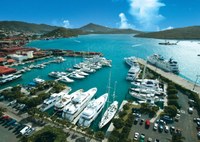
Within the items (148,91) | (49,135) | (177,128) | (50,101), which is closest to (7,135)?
(49,135)

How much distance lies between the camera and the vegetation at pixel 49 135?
26384 mm

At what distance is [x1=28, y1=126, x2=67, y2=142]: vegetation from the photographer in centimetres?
2638

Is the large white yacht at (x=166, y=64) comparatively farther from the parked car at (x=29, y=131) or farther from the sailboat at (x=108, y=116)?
the parked car at (x=29, y=131)

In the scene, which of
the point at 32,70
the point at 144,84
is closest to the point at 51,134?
the point at 144,84

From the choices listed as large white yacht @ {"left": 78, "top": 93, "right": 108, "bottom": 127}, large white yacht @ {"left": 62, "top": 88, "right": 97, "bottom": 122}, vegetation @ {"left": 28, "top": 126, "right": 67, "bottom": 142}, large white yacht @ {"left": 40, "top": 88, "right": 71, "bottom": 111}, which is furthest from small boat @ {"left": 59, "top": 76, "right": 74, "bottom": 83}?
vegetation @ {"left": 28, "top": 126, "right": 67, "bottom": 142}

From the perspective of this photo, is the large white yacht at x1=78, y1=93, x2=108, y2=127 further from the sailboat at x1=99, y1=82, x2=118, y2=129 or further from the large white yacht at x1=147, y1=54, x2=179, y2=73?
the large white yacht at x1=147, y1=54, x2=179, y2=73

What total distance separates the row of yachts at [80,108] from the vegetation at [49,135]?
5.59m

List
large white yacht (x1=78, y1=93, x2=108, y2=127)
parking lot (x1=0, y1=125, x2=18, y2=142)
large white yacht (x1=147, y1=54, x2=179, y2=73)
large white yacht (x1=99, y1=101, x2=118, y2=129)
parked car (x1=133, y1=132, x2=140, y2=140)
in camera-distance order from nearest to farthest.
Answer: parking lot (x1=0, y1=125, x2=18, y2=142) < parked car (x1=133, y1=132, x2=140, y2=140) < large white yacht (x1=78, y1=93, x2=108, y2=127) < large white yacht (x1=99, y1=101, x2=118, y2=129) < large white yacht (x1=147, y1=54, x2=179, y2=73)

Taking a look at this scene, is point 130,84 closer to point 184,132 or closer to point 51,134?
point 184,132

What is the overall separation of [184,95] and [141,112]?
17.8m

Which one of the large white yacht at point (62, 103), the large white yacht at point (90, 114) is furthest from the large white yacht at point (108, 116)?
the large white yacht at point (62, 103)

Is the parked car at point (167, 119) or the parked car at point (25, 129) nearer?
the parked car at point (25, 129)

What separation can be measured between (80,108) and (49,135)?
10.6m

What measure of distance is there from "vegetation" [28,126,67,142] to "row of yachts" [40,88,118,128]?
5587 millimetres
